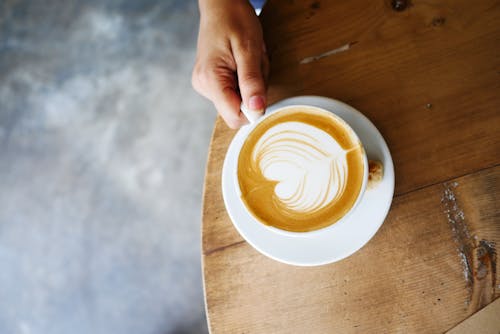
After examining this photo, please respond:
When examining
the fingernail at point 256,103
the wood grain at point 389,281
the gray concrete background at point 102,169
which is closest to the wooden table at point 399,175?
the wood grain at point 389,281

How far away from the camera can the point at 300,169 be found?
33.6 inches

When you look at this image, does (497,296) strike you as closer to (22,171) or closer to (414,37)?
(414,37)

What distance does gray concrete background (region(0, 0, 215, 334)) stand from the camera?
1.80 metres

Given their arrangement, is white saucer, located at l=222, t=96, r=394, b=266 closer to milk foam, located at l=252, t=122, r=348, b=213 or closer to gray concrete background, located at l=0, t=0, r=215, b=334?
milk foam, located at l=252, t=122, r=348, b=213

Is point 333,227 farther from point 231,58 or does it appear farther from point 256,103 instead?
point 231,58

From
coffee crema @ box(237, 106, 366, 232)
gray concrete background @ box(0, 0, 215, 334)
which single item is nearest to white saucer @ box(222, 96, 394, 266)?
coffee crema @ box(237, 106, 366, 232)

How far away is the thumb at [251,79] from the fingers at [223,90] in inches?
1.3

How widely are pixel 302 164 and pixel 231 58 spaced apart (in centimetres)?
32

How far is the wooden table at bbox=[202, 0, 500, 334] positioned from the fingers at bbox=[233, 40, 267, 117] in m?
0.08

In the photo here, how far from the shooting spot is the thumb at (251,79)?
2.83ft

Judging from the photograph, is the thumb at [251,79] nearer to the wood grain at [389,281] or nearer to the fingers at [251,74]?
the fingers at [251,74]

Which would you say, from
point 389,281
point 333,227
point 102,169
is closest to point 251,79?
point 333,227

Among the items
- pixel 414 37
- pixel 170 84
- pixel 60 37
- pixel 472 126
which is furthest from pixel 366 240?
pixel 60 37

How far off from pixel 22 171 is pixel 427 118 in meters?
1.97
